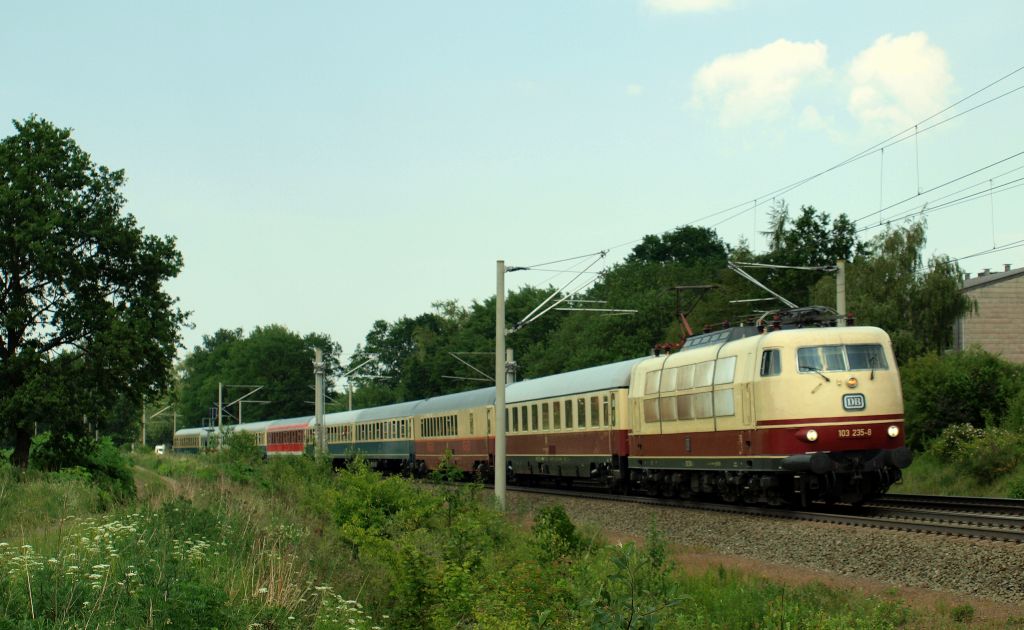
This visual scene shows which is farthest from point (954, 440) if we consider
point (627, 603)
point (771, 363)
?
point (627, 603)

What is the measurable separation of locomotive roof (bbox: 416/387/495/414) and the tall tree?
11.6m

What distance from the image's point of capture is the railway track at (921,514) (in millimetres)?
16203

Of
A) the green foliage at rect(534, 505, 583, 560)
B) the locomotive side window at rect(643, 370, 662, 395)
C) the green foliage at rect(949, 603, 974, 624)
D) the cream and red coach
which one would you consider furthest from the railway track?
the green foliage at rect(534, 505, 583, 560)

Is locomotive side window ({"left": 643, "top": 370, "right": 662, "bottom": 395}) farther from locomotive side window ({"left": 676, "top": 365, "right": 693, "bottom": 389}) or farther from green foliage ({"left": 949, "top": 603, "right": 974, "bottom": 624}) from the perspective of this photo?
green foliage ({"left": 949, "top": 603, "right": 974, "bottom": 624})

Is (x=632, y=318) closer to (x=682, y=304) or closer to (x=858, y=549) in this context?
(x=682, y=304)

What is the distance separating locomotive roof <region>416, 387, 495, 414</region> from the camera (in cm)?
3931

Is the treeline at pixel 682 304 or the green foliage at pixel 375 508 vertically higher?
the treeline at pixel 682 304

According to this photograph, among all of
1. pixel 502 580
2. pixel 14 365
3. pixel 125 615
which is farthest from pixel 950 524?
pixel 14 365

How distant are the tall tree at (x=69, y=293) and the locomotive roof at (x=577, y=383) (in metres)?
10.6

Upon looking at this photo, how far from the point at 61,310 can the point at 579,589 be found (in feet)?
79.5

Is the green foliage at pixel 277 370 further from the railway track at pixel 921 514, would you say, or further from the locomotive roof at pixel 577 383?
the railway track at pixel 921 514

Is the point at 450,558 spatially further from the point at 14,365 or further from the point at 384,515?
the point at 14,365

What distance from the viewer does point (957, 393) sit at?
103 feet

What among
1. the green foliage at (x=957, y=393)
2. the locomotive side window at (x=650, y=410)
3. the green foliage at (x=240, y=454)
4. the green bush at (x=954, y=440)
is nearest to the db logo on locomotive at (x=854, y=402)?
the locomotive side window at (x=650, y=410)
